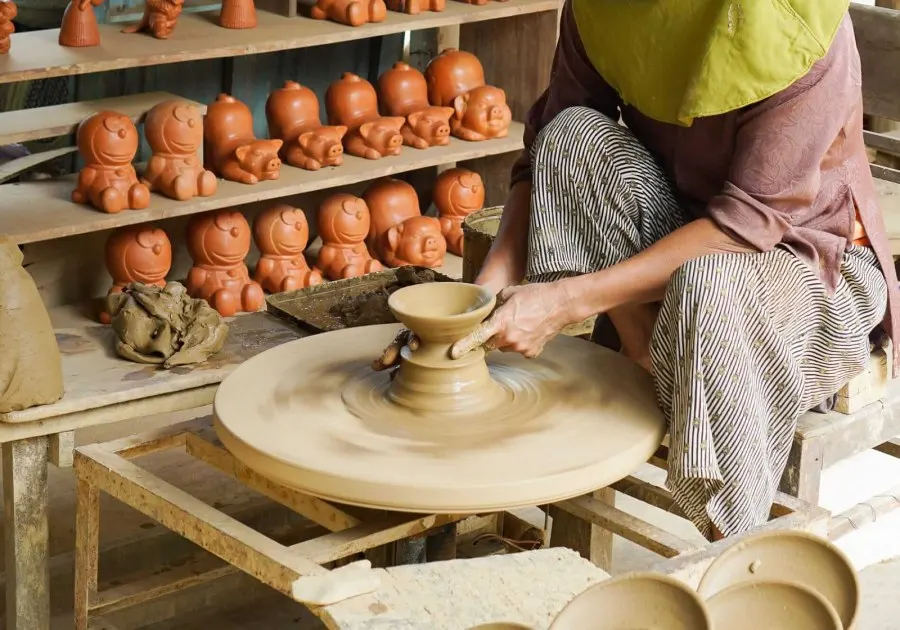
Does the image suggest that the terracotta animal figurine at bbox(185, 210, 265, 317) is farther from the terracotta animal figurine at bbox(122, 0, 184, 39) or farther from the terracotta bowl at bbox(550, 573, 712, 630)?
the terracotta bowl at bbox(550, 573, 712, 630)

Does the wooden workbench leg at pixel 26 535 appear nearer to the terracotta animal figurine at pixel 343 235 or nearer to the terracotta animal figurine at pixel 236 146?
the terracotta animal figurine at pixel 236 146

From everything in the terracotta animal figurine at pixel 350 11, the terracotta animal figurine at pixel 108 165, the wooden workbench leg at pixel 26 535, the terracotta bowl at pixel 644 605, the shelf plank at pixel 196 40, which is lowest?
the wooden workbench leg at pixel 26 535

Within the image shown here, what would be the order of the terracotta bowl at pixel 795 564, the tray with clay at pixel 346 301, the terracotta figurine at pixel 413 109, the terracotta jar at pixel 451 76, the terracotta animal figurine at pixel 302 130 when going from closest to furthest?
the terracotta bowl at pixel 795 564 → the tray with clay at pixel 346 301 → the terracotta animal figurine at pixel 302 130 → the terracotta figurine at pixel 413 109 → the terracotta jar at pixel 451 76

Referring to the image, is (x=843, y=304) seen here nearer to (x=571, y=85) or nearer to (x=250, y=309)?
(x=571, y=85)

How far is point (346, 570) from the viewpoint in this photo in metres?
1.85

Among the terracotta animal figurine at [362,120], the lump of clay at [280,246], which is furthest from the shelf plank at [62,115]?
the terracotta animal figurine at [362,120]

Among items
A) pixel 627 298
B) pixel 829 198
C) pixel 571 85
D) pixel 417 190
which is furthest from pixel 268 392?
pixel 417 190

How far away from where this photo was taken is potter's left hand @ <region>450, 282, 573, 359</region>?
2186 millimetres

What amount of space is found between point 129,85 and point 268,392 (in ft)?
6.87

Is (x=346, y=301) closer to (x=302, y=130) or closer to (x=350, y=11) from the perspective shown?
(x=302, y=130)

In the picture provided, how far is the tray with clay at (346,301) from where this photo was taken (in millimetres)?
3287

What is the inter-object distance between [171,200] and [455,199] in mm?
1093

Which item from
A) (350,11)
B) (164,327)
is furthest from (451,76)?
(164,327)

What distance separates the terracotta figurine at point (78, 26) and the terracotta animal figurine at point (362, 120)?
0.87 m
